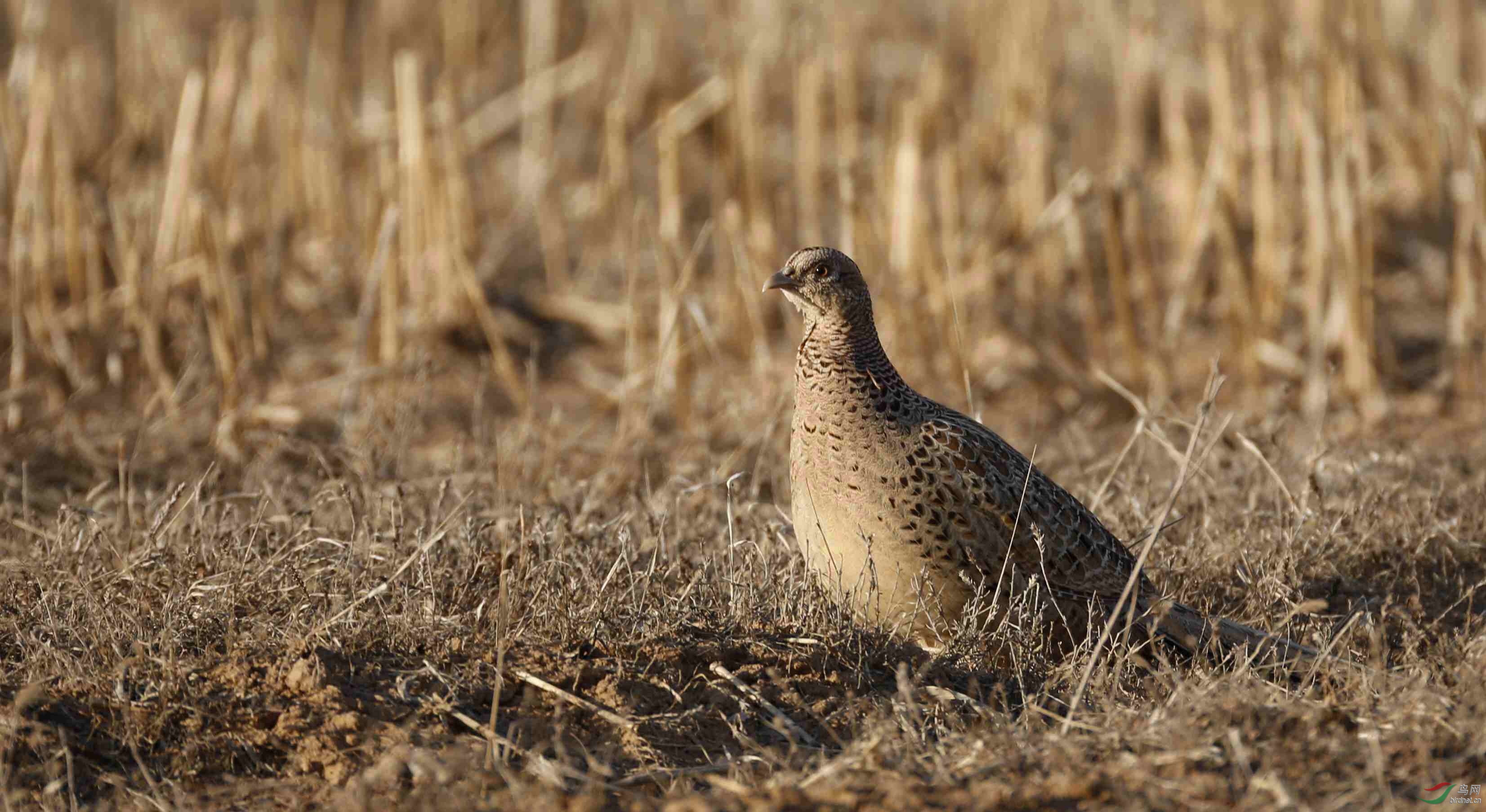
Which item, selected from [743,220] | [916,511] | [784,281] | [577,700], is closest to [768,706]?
[577,700]

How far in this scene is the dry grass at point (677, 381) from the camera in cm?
335

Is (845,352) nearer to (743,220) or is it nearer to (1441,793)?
(1441,793)

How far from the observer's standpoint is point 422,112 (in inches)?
308

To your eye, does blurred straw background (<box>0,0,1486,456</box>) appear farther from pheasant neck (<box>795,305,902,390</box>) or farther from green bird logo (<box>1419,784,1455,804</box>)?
green bird logo (<box>1419,784,1455,804</box>)

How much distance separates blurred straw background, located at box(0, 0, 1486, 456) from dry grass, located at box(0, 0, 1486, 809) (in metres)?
0.04

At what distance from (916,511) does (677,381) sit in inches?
114

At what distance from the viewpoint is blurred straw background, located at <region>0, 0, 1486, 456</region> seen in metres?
7.03

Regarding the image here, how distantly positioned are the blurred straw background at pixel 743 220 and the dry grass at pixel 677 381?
38 millimetres

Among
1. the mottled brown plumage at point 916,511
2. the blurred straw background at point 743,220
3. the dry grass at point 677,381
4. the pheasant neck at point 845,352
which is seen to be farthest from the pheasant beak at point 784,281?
the blurred straw background at point 743,220

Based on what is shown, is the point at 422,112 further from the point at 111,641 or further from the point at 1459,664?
the point at 1459,664

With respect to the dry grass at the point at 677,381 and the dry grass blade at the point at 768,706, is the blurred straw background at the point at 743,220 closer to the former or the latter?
the dry grass at the point at 677,381

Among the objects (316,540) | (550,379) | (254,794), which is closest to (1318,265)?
(550,379)

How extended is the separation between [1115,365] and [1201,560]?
3254 mm

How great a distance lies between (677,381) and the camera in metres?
6.77
